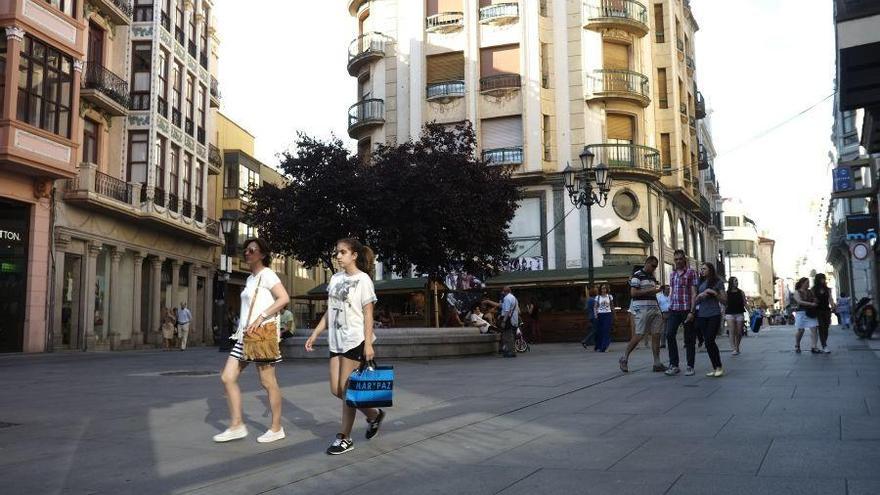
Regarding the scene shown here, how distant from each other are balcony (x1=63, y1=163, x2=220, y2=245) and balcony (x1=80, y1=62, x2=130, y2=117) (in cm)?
259

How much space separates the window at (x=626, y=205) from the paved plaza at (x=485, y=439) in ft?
71.4

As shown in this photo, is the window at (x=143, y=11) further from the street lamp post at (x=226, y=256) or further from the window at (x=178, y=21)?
the street lamp post at (x=226, y=256)

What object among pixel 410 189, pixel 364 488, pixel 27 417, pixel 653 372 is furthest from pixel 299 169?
pixel 364 488

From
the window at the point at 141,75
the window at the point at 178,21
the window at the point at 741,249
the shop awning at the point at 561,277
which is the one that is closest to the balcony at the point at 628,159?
the shop awning at the point at 561,277

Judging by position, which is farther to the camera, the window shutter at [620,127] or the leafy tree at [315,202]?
the window shutter at [620,127]

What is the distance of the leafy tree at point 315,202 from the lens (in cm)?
1909

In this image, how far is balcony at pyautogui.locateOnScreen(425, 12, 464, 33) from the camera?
110 feet

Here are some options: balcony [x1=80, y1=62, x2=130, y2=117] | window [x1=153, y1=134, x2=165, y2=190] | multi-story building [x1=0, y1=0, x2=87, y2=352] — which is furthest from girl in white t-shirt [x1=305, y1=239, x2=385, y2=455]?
window [x1=153, y1=134, x2=165, y2=190]

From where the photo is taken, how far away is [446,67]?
3384 cm

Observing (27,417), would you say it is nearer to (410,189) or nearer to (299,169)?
(410,189)

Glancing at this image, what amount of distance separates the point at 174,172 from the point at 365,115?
353 inches

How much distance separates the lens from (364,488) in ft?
14.6

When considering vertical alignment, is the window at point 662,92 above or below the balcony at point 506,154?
above

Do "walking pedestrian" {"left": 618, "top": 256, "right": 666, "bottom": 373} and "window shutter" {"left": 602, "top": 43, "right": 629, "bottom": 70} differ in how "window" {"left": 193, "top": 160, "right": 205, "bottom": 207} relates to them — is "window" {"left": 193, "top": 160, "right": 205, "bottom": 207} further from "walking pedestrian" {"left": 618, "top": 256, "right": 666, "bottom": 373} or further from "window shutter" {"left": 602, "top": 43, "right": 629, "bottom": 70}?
"walking pedestrian" {"left": 618, "top": 256, "right": 666, "bottom": 373}
